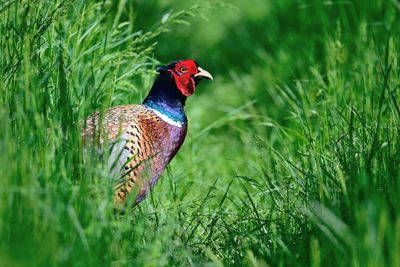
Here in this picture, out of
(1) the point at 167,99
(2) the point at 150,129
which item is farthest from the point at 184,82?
(2) the point at 150,129

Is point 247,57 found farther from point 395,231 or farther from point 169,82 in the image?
point 395,231

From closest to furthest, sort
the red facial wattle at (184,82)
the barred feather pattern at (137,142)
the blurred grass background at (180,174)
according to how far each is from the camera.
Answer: the blurred grass background at (180,174) < the barred feather pattern at (137,142) < the red facial wattle at (184,82)

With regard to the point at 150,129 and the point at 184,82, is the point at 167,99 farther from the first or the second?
the point at 150,129

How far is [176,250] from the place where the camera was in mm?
3297

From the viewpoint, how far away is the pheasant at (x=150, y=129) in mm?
3771

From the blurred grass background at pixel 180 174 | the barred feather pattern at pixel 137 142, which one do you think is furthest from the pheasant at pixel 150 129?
the blurred grass background at pixel 180 174

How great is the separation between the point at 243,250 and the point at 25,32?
1.15 metres

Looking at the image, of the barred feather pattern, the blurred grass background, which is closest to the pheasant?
the barred feather pattern

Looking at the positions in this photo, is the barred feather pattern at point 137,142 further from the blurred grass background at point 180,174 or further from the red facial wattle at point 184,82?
the red facial wattle at point 184,82

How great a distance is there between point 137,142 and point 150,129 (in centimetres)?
22

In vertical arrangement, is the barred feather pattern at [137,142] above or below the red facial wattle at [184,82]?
below

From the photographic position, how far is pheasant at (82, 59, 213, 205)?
148 inches

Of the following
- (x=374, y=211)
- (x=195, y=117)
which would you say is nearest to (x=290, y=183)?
(x=374, y=211)

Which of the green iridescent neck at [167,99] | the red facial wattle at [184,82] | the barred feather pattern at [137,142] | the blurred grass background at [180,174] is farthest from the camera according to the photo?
the red facial wattle at [184,82]
